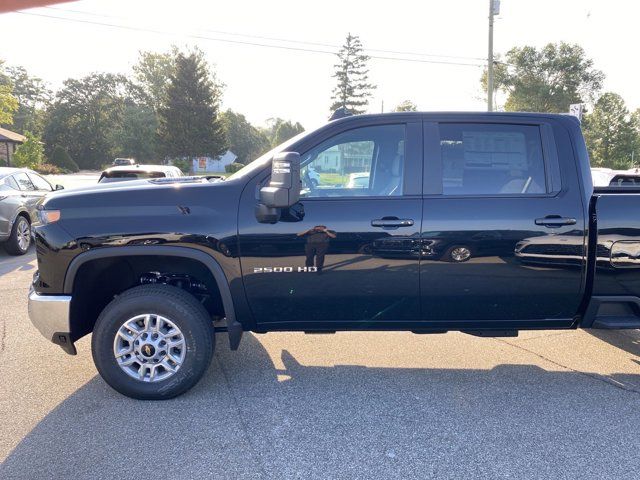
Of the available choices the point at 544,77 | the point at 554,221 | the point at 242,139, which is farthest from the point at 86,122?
the point at 554,221

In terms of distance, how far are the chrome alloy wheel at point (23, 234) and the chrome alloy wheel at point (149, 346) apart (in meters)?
6.85

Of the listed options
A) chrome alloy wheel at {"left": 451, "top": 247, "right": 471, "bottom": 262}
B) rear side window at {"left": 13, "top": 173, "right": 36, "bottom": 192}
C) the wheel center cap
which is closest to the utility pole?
rear side window at {"left": 13, "top": 173, "right": 36, "bottom": 192}

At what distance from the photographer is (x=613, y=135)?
117 ft

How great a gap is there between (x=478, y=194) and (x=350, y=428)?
6.09 ft

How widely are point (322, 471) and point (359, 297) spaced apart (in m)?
1.19

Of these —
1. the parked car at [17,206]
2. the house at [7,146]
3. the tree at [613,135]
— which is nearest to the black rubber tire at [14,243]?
the parked car at [17,206]

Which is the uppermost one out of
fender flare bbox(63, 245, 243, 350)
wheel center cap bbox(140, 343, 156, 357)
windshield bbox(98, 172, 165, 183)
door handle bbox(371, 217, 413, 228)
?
windshield bbox(98, 172, 165, 183)

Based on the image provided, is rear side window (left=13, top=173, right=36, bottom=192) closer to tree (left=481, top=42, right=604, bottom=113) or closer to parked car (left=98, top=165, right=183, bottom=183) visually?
parked car (left=98, top=165, right=183, bottom=183)

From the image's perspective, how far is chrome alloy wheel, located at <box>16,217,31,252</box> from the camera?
898 centimetres

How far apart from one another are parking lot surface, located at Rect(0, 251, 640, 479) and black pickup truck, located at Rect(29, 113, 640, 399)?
0.44m

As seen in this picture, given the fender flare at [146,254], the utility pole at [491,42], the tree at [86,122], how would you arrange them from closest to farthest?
the fender flare at [146,254]
the utility pole at [491,42]
the tree at [86,122]

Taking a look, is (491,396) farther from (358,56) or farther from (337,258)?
(358,56)

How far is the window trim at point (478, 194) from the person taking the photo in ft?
11.5

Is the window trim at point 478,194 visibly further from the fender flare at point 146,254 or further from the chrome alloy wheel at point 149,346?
the chrome alloy wheel at point 149,346
